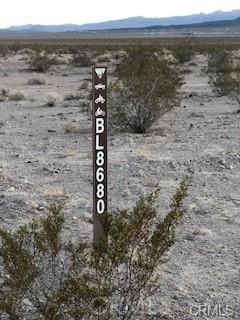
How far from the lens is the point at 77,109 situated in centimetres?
1978

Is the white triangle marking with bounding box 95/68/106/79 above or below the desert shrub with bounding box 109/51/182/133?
above

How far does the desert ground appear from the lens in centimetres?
618

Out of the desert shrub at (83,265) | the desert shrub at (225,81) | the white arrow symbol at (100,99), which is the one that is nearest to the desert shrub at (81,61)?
the desert shrub at (225,81)

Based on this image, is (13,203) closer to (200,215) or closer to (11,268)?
(200,215)

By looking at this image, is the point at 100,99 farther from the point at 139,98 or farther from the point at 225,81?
the point at 225,81

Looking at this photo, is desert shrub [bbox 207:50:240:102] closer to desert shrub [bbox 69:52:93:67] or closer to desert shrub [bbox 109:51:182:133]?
desert shrub [bbox 109:51:182:133]

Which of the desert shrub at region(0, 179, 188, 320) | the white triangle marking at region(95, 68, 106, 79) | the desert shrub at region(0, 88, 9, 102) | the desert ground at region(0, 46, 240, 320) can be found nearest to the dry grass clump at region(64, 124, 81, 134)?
the desert ground at region(0, 46, 240, 320)

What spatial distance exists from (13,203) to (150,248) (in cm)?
429

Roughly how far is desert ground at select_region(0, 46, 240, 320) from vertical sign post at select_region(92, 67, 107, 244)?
959 mm

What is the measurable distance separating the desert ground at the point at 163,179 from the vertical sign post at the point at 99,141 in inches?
37.8

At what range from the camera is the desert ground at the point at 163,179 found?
20.3 ft

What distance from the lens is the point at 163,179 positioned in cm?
1027

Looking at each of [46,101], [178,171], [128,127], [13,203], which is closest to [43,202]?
[13,203]

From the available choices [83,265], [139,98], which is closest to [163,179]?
[139,98]
